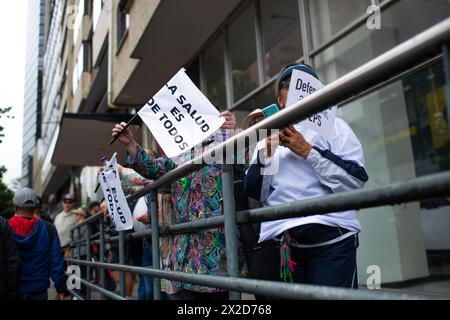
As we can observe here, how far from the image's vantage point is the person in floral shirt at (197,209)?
8.48 feet

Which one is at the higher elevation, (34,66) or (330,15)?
(34,66)

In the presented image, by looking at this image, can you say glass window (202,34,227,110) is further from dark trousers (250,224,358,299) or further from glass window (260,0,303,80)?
dark trousers (250,224,358,299)

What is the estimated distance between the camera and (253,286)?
65.0 inches

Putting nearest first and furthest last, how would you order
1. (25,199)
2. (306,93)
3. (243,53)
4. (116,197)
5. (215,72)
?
(306,93)
(116,197)
(25,199)
(243,53)
(215,72)

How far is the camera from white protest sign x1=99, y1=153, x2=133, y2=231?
3.03 m

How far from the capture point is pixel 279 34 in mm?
6660

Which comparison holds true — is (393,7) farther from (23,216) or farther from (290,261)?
(23,216)

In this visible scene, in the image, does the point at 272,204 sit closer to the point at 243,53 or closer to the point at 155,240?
the point at 155,240

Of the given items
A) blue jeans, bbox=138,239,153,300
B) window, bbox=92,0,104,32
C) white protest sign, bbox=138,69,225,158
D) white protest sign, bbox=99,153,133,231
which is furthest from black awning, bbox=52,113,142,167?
white protest sign, bbox=138,69,225,158

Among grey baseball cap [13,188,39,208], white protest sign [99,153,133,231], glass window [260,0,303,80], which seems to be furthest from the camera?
glass window [260,0,303,80]

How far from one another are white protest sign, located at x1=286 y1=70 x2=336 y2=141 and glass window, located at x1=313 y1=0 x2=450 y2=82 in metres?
2.83

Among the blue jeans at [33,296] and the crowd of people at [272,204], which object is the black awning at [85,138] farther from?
the crowd of people at [272,204]

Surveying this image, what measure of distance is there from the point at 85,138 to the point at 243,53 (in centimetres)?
452

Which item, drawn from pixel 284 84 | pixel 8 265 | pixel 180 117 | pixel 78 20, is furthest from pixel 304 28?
pixel 78 20
